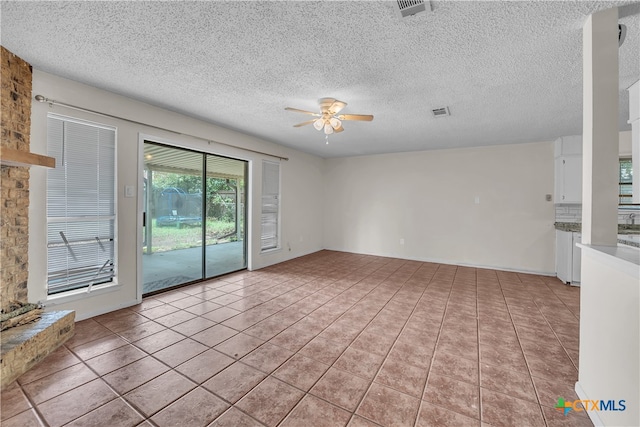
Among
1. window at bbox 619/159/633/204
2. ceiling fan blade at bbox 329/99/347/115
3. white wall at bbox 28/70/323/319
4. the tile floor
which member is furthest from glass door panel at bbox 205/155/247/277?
window at bbox 619/159/633/204

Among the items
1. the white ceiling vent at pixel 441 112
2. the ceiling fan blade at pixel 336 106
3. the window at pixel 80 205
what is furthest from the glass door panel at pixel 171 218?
the white ceiling vent at pixel 441 112

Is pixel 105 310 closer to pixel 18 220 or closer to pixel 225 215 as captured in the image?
pixel 18 220

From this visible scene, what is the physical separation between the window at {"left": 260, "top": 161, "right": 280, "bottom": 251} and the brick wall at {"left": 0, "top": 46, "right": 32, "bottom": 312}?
3139 mm

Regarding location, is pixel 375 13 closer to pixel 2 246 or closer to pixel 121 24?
pixel 121 24

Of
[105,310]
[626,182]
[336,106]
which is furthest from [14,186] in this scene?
[626,182]

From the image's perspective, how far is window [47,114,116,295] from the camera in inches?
100

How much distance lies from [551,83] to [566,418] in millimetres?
2772

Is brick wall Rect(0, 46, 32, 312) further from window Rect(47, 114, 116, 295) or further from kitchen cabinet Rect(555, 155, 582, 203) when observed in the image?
kitchen cabinet Rect(555, 155, 582, 203)

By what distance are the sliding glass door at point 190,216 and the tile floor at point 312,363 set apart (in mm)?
577

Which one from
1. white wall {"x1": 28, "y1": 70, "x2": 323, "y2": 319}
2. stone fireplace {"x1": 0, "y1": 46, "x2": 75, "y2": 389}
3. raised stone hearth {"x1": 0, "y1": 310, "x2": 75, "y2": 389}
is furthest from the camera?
white wall {"x1": 28, "y1": 70, "x2": 323, "y2": 319}

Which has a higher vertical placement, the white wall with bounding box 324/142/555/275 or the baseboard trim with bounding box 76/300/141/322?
the white wall with bounding box 324/142/555/275

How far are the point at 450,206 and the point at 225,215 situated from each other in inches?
178

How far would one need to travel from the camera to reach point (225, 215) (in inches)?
176

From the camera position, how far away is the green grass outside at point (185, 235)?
3623 mm
